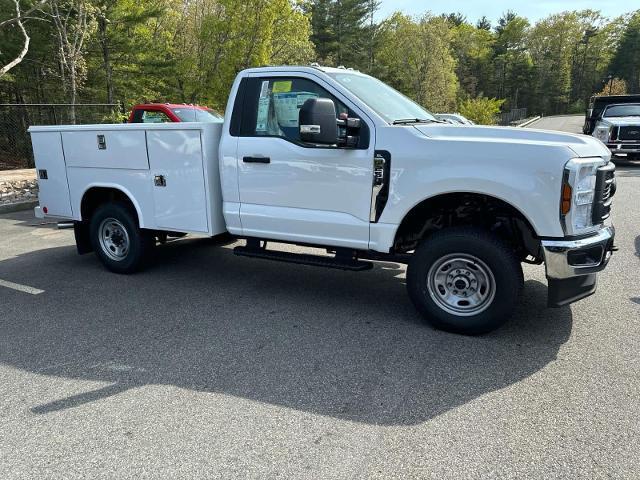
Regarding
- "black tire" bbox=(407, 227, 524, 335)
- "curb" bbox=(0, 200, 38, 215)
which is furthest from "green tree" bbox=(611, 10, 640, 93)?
"black tire" bbox=(407, 227, 524, 335)

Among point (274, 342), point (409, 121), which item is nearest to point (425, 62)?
point (409, 121)

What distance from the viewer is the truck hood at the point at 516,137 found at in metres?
3.85

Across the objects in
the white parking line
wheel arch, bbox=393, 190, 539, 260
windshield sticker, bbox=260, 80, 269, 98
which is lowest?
the white parking line

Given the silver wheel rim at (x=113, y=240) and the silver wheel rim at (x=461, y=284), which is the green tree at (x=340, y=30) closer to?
the silver wheel rim at (x=113, y=240)

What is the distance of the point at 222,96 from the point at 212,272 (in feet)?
64.7

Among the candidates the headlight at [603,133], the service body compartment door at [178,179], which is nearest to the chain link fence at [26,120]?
the service body compartment door at [178,179]

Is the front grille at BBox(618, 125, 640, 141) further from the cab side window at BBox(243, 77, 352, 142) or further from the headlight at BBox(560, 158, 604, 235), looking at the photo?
the cab side window at BBox(243, 77, 352, 142)

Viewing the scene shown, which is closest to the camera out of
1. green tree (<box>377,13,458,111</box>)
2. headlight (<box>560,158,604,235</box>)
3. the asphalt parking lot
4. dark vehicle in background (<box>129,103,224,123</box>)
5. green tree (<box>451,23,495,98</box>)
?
the asphalt parking lot

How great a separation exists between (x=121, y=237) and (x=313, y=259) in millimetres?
2726

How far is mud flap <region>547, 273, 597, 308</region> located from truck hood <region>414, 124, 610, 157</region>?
0.96 m

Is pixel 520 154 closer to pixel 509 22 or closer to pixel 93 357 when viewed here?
pixel 93 357

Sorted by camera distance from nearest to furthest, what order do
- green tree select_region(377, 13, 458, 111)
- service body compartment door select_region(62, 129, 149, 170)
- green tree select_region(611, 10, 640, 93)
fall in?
1. service body compartment door select_region(62, 129, 149, 170)
2. green tree select_region(377, 13, 458, 111)
3. green tree select_region(611, 10, 640, 93)

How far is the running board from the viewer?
4641 millimetres

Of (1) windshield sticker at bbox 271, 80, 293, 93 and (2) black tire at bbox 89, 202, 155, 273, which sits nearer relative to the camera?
(1) windshield sticker at bbox 271, 80, 293, 93
